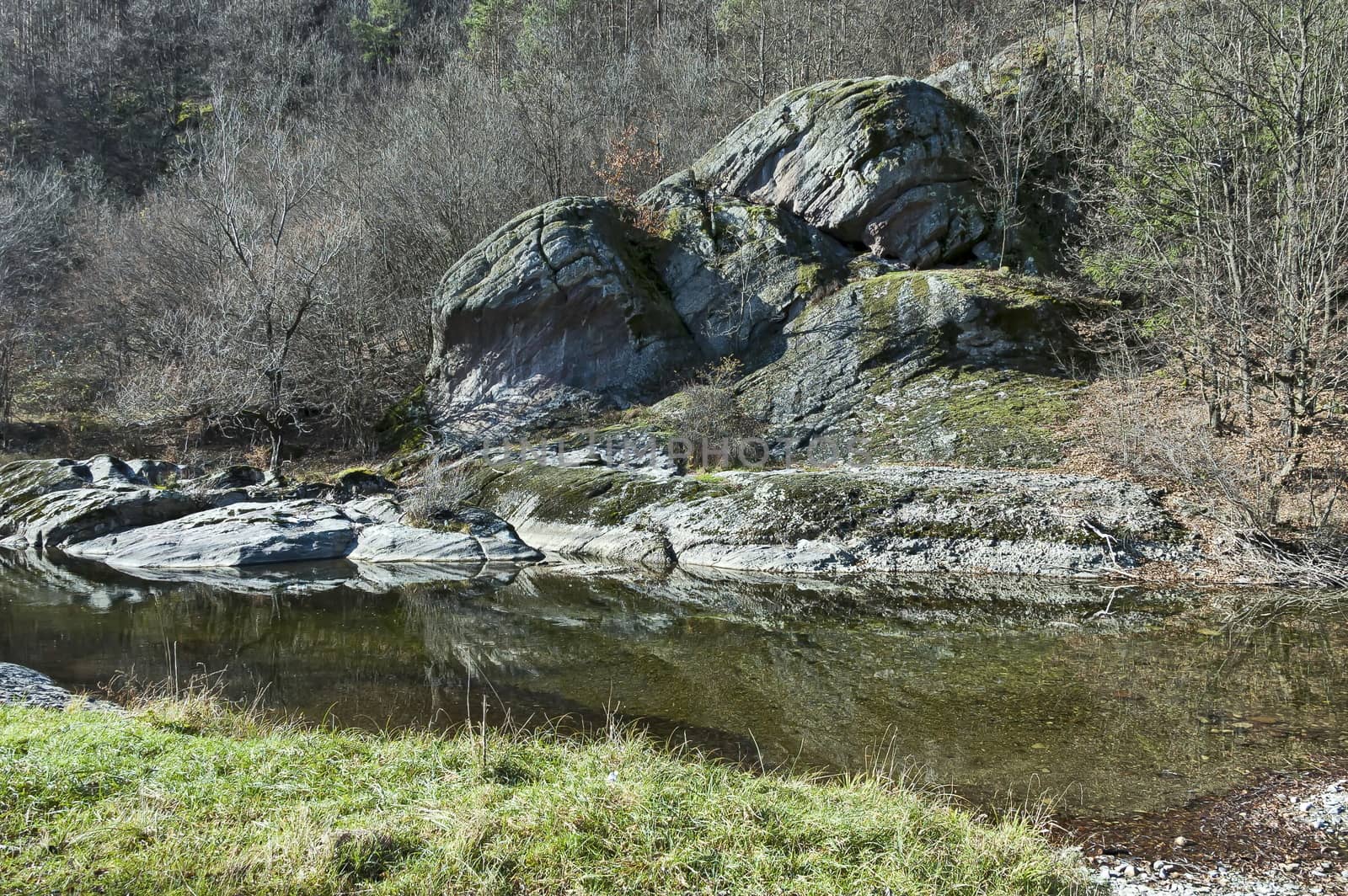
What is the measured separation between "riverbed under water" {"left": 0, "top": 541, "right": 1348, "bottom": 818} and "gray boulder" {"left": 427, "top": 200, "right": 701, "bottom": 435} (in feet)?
35.1

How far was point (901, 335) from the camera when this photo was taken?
1969 cm

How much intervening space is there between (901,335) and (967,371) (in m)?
2.02

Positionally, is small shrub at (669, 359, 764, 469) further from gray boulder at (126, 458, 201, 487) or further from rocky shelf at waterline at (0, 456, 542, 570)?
gray boulder at (126, 458, 201, 487)

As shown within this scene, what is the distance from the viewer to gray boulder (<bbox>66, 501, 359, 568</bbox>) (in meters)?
14.7

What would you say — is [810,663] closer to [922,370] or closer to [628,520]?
[628,520]

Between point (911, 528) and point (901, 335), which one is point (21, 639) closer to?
point (911, 528)

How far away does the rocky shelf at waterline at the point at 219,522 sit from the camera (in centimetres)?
1492

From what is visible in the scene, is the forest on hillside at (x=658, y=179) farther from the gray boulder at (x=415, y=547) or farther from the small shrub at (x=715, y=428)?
the gray boulder at (x=415, y=547)

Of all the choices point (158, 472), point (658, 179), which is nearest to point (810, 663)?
A: point (158, 472)

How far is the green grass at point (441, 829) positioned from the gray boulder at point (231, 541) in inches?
438

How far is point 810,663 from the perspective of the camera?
815 cm

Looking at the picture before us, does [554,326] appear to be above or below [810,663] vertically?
above

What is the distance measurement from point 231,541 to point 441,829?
13.8 meters

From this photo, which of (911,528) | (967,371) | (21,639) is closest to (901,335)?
(967,371)
